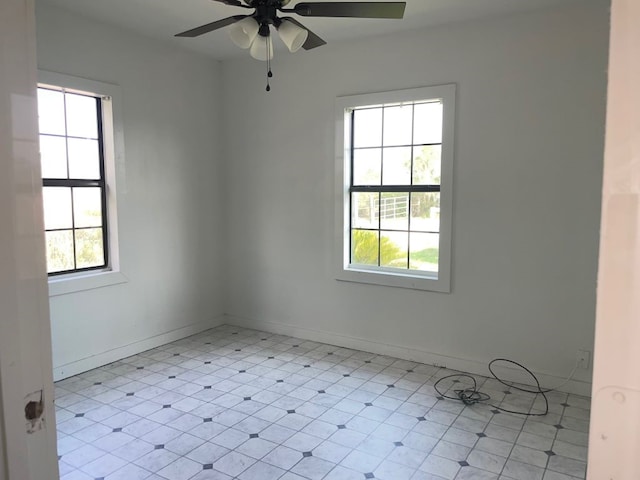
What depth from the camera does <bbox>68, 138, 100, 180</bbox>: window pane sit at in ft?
11.9

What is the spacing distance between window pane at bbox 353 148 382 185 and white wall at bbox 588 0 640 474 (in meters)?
3.65

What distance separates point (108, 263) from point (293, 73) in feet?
8.04

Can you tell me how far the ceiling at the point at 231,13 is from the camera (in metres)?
3.20

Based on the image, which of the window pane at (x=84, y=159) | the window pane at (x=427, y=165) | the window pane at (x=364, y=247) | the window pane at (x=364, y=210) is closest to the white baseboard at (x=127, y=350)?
the window pane at (x=84, y=159)

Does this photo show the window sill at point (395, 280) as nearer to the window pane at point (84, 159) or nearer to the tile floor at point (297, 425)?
the tile floor at point (297, 425)

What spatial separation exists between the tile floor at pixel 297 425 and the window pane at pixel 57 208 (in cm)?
123

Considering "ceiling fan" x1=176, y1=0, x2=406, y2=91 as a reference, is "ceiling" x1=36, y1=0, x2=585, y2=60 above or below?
above

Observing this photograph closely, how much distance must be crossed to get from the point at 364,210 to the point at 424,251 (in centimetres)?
69

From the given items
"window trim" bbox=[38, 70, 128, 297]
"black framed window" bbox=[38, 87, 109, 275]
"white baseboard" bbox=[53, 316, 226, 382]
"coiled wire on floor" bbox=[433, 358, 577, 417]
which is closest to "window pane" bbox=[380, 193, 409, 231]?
"coiled wire on floor" bbox=[433, 358, 577, 417]

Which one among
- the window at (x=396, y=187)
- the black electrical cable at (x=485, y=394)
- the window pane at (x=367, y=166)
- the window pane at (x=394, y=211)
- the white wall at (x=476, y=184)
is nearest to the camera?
the black electrical cable at (x=485, y=394)

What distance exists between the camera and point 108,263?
3.94 metres

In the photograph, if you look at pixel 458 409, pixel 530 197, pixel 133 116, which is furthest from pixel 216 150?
pixel 458 409

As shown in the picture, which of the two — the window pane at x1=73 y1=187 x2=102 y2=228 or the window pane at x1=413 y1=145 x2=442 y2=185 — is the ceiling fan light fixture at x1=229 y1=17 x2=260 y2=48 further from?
the window pane at x1=73 y1=187 x2=102 y2=228

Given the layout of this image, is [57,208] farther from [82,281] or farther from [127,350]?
[127,350]
